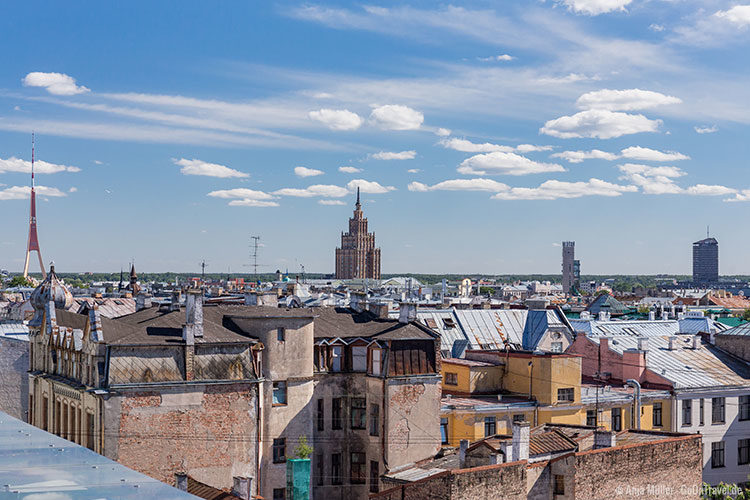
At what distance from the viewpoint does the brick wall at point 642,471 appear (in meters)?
32.9

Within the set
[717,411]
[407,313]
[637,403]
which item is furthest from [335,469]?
[717,411]

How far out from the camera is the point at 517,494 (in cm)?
3158

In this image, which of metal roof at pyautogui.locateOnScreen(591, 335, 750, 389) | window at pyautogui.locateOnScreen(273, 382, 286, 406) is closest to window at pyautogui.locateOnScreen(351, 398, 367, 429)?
window at pyautogui.locateOnScreen(273, 382, 286, 406)

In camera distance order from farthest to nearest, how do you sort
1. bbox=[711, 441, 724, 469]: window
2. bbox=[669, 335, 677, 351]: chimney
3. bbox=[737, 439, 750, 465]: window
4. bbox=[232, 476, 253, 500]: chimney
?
1. bbox=[669, 335, 677, 351]: chimney
2. bbox=[737, 439, 750, 465]: window
3. bbox=[711, 441, 724, 469]: window
4. bbox=[232, 476, 253, 500]: chimney

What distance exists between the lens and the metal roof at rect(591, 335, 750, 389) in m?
52.3

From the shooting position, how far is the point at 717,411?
169 ft

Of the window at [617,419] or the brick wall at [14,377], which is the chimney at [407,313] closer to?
the window at [617,419]

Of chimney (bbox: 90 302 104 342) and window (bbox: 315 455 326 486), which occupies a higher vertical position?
chimney (bbox: 90 302 104 342)

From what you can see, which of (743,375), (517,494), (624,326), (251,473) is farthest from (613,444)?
(624,326)

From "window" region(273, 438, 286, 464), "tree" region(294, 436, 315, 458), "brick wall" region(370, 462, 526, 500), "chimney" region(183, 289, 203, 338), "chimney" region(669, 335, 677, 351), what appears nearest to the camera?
"brick wall" region(370, 462, 526, 500)

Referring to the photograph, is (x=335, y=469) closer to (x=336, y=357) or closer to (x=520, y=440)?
(x=336, y=357)

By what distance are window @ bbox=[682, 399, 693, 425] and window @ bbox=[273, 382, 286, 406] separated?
23266 millimetres

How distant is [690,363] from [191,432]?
108 ft

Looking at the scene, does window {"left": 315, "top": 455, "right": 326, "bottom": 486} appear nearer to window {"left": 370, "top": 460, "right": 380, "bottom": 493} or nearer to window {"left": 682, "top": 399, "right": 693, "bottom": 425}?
window {"left": 370, "top": 460, "right": 380, "bottom": 493}
